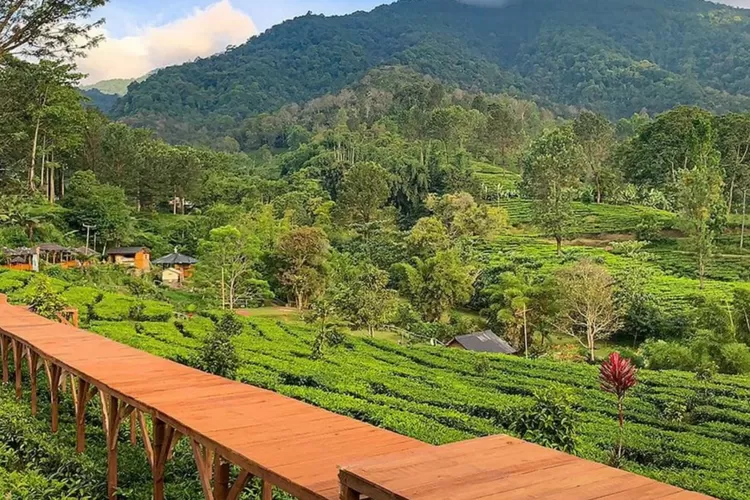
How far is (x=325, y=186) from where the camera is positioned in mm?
55281

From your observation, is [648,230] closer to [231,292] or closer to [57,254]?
[231,292]

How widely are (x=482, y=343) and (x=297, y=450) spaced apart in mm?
20797

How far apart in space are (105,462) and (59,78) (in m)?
27.0

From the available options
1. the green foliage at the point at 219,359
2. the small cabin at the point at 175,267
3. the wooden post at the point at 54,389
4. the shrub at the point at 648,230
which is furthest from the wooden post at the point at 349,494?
the shrub at the point at 648,230

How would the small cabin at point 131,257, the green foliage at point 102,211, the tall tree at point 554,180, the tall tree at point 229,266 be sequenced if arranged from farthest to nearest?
the tall tree at point 554,180, the green foliage at point 102,211, the small cabin at point 131,257, the tall tree at point 229,266

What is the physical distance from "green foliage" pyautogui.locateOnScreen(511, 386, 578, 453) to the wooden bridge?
3.70 m

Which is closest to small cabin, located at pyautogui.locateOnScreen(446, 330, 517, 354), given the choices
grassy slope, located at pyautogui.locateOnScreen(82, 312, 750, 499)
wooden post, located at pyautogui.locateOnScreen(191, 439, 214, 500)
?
grassy slope, located at pyautogui.locateOnScreen(82, 312, 750, 499)

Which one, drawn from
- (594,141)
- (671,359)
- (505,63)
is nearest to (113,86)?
(505,63)

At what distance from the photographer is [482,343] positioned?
24391mm

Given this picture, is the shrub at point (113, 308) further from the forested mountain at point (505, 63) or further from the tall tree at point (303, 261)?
the forested mountain at point (505, 63)

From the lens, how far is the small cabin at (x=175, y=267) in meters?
34.2

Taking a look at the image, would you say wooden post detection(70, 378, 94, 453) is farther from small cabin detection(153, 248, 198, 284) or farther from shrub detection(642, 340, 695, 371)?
small cabin detection(153, 248, 198, 284)

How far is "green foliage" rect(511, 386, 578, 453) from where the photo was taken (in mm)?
8203

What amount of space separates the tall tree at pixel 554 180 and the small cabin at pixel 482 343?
1431 cm
